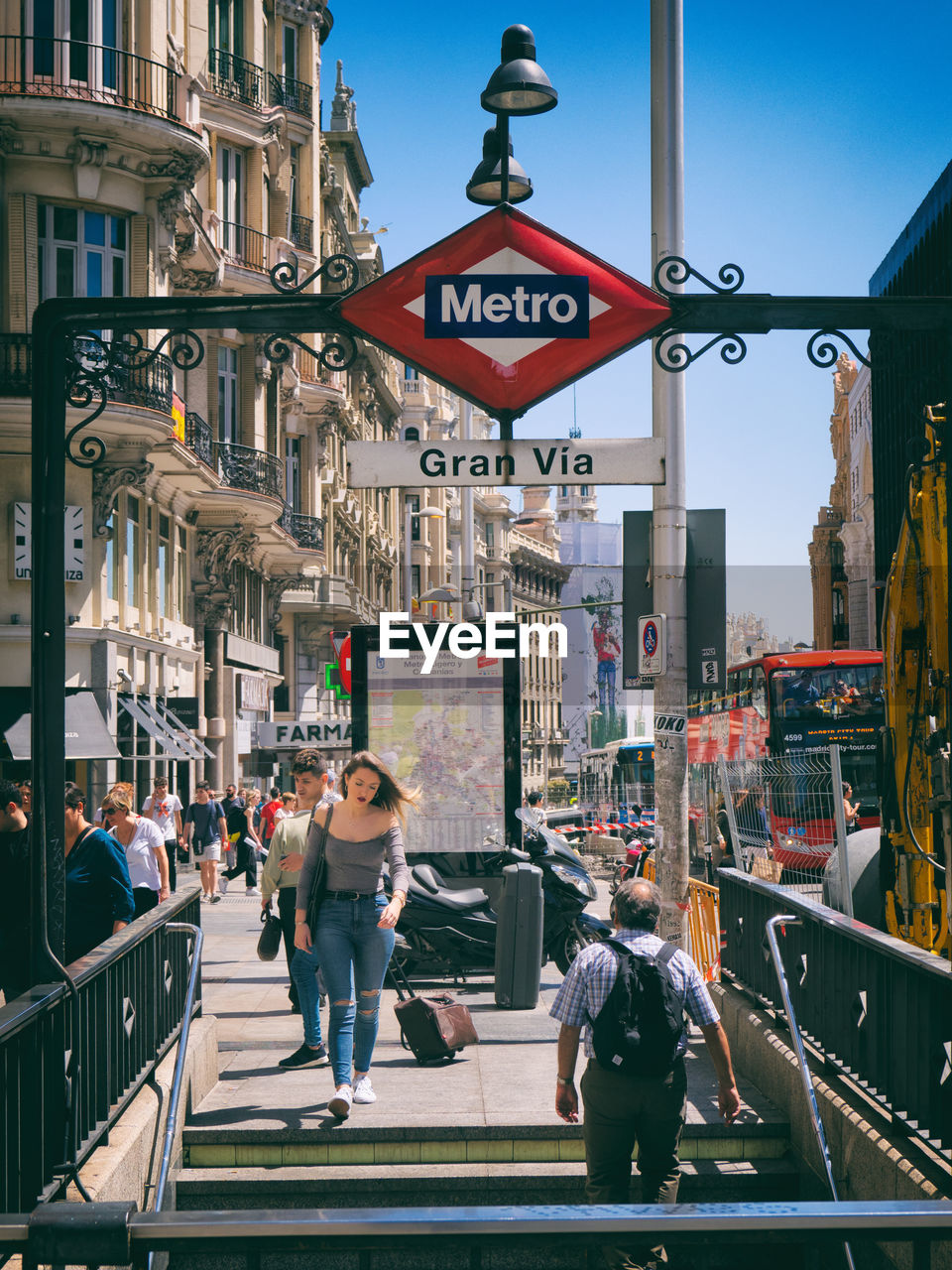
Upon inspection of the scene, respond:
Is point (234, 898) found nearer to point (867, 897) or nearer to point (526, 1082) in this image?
point (867, 897)

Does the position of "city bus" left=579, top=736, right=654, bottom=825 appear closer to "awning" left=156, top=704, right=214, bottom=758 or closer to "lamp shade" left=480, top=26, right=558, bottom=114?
"awning" left=156, top=704, right=214, bottom=758

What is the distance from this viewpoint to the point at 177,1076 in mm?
6992

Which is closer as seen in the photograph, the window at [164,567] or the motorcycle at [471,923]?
the motorcycle at [471,923]

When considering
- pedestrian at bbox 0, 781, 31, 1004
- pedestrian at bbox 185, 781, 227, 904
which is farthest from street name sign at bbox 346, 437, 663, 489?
pedestrian at bbox 185, 781, 227, 904

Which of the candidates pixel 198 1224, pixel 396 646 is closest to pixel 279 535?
pixel 396 646

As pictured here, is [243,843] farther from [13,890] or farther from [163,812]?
[13,890]

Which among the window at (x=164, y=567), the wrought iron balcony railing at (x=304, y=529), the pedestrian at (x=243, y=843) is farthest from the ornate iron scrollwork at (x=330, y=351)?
the wrought iron balcony railing at (x=304, y=529)

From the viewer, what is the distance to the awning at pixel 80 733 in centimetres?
2209

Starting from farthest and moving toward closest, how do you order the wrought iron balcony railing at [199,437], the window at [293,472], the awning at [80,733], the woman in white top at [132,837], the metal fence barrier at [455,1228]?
the window at [293,472] < the wrought iron balcony railing at [199,437] < the awning at [80,733] < the woman in white top at [132,837] < the metal fence barrier at [455,1228]

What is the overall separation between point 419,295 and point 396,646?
7250 mm

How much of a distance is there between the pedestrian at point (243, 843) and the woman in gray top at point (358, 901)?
12050 millimetres

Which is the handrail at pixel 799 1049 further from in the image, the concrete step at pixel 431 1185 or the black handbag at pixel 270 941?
the black handbag at pixel 270 941

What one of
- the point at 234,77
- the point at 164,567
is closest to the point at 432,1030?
the point at 164,567

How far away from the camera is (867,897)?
11.8 metres
